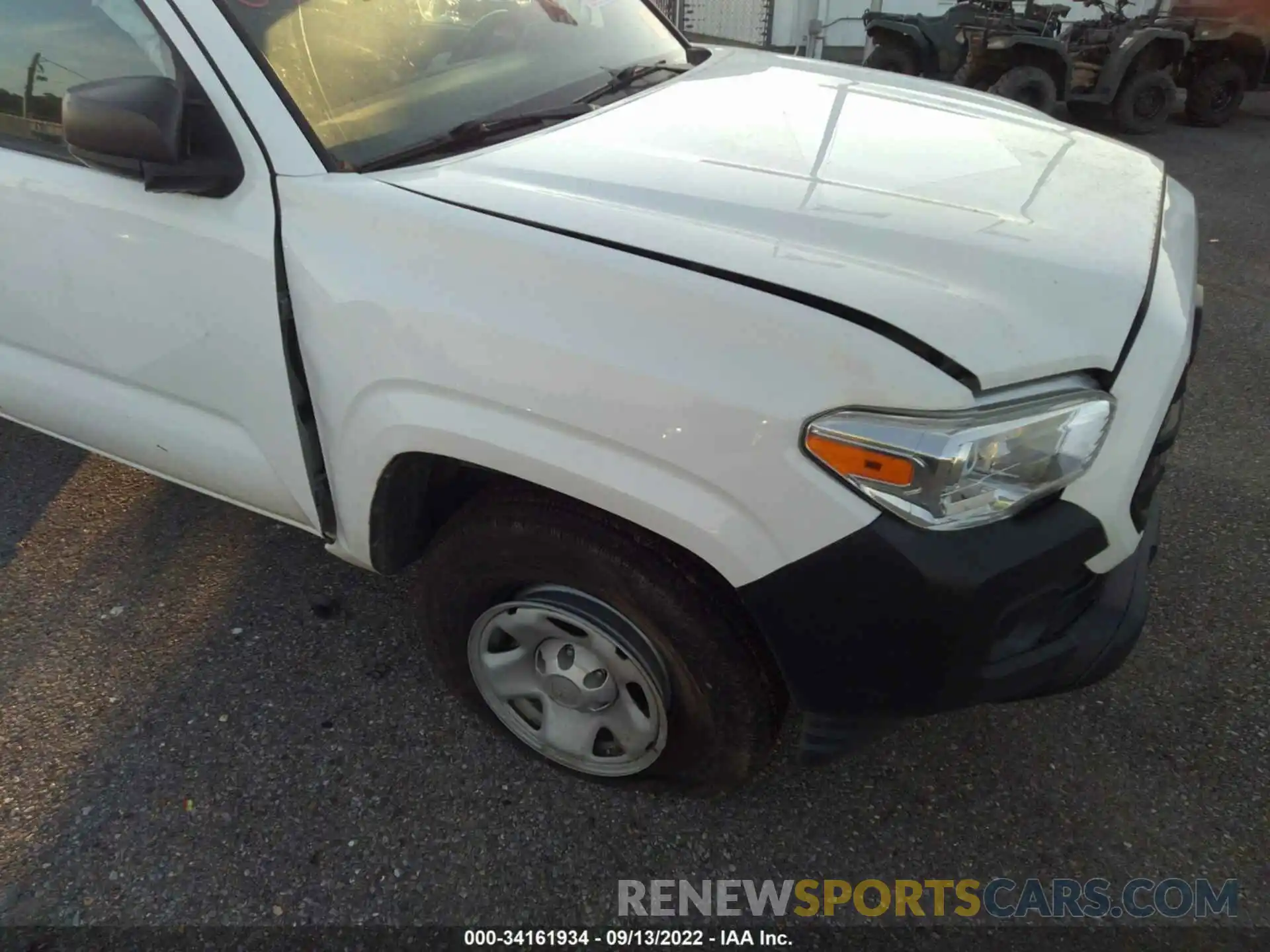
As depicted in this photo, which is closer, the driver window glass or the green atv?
the driver window glass

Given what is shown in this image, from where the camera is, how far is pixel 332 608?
103 inches

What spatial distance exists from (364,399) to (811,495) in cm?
91

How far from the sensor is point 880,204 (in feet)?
5.67

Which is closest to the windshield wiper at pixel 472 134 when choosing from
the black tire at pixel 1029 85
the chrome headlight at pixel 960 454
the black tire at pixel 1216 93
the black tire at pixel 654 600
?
the black tire at pixel 654 600

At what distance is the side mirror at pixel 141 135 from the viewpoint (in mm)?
1663

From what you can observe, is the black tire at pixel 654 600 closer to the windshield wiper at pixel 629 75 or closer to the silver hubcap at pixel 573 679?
the silver hubcap at pixel 573 679

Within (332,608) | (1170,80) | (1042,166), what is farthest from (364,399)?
(1170,80)

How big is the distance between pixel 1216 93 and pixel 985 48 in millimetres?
2960

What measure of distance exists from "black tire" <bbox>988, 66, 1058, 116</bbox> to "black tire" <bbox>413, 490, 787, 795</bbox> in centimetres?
743

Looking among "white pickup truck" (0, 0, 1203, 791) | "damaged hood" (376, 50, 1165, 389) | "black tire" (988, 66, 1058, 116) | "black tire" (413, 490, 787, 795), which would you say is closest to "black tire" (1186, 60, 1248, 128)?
"black tire" (988, 66, 1058, 116)

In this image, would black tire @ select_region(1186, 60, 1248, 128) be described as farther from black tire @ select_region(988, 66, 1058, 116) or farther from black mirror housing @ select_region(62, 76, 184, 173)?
black mirror housing @ select_region(62, 76, 184, 173)

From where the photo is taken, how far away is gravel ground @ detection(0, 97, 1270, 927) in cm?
191

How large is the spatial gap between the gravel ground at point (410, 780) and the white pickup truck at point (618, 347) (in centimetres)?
22

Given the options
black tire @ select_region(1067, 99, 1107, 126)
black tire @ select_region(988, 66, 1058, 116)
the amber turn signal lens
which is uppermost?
the amber turn signal lens
